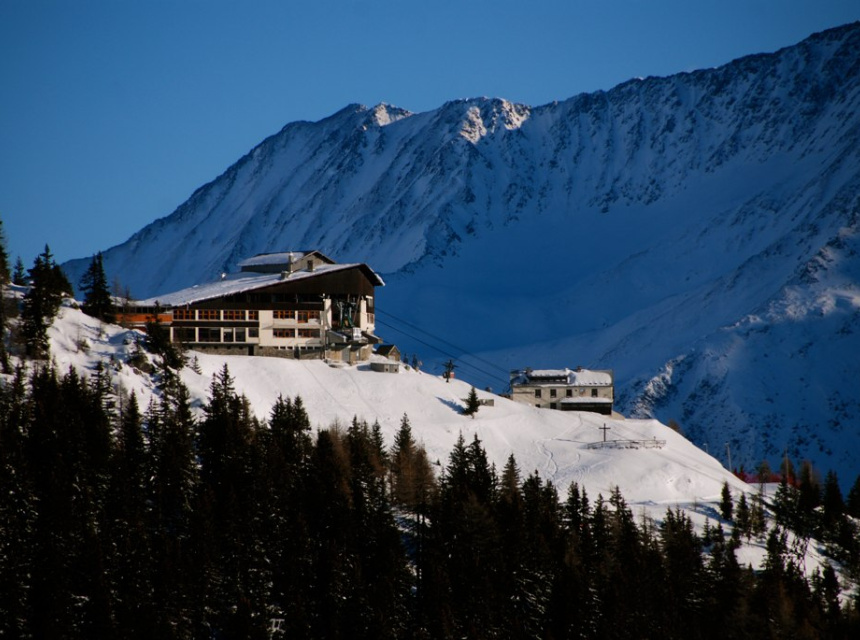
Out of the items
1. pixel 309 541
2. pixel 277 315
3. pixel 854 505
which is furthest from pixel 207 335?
pixel 854 505

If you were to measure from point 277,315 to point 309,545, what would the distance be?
140 feet

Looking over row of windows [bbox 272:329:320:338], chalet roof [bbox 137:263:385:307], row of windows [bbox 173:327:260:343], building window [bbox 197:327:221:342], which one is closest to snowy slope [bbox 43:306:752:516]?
row of windows [bbox 272:329:320:338]

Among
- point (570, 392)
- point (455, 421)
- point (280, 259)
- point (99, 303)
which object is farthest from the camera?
point (280, 259)

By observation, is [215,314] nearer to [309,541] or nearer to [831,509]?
[309,541]

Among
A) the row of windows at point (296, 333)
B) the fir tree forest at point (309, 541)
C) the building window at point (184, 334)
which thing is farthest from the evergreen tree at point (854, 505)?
the building window at point (184, 334)

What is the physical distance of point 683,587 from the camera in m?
100

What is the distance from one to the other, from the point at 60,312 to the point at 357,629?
4686 cm

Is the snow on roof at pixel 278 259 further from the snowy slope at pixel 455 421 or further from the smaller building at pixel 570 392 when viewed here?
the smaller building at pixel 570 392

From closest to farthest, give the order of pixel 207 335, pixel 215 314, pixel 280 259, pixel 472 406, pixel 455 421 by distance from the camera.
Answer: pixel 455 421 → pixel 472 406 → pixel 207 335 → pixel 215 314 → pixel 280 259

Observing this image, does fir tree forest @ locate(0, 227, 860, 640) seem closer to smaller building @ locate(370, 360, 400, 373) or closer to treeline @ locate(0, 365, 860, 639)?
treeline @ locate(0, 365, 860, 639)

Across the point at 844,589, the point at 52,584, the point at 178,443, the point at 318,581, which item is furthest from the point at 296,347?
the point at 844,589

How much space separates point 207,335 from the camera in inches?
5197

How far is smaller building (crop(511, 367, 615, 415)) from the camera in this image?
14212cm

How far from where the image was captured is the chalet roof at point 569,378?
144 meters
